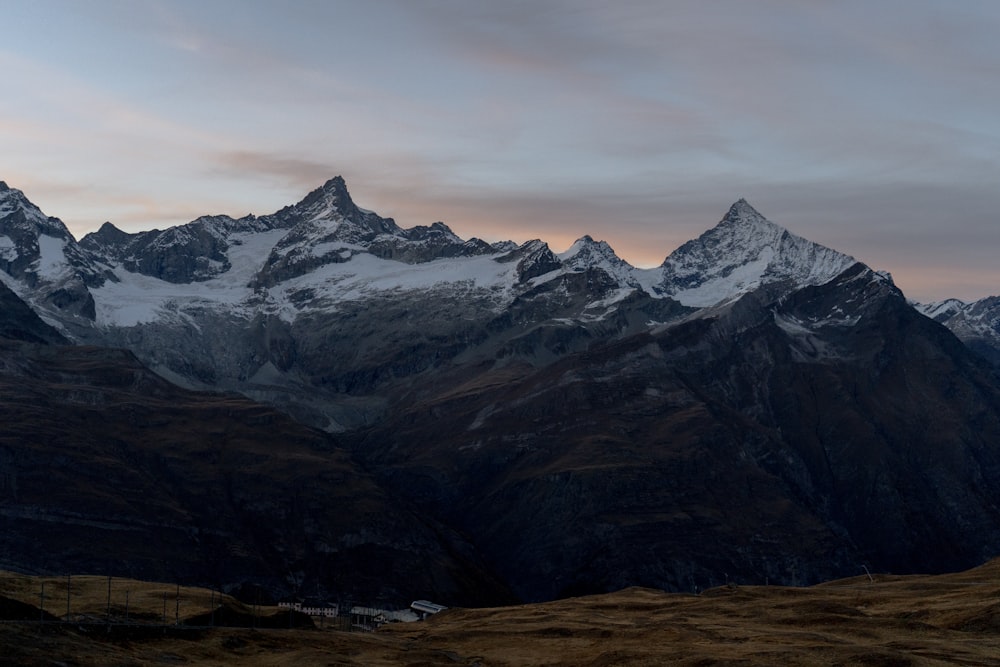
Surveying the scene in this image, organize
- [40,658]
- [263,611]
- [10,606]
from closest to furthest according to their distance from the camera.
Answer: [40,658], [10,606], [263,611]

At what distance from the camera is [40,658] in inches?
5320

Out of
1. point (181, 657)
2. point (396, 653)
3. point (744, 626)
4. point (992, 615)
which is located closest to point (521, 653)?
point (396, 653)

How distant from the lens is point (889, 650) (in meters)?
156

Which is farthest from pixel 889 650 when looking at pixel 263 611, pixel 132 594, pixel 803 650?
pixel 132 594

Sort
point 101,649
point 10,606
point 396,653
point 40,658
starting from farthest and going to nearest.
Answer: point 396,653
point 10,606
point 101,649
point 40,658

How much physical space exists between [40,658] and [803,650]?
76848mm

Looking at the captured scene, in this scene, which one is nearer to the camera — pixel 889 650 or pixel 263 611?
pixel 889 650

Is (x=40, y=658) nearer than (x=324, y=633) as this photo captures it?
Yes

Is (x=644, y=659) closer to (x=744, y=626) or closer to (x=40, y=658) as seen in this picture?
(x=744, y=626)

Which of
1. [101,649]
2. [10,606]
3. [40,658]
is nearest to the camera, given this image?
[40,658]

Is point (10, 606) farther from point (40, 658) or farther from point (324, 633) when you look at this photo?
point (324, 633)

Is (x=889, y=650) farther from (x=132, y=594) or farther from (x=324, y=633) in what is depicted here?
(x=132, y=594)

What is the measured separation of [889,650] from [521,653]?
46033mm

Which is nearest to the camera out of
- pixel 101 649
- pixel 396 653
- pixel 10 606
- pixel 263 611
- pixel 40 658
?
pixel 40 658
